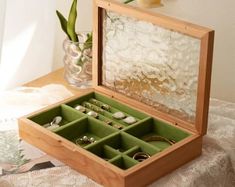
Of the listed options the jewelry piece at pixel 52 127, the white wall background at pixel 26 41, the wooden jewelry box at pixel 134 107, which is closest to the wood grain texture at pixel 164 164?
the wooden jewelry box at pixel 134 107

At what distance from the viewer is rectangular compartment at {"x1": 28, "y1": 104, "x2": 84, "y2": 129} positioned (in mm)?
1219

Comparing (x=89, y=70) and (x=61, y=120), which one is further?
(x=89, y=70)

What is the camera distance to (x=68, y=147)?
3.60ft

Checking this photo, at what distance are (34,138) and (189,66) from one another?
0.35 meters

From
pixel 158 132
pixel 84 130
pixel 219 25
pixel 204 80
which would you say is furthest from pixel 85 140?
pixel 219 25

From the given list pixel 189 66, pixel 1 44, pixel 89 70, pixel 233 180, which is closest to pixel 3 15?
pixel 1 44

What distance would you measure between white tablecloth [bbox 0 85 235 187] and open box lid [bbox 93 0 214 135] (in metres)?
0.07

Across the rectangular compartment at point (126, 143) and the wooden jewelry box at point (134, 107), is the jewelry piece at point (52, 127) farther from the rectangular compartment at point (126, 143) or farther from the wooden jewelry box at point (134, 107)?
the rectangular compartment at point (126, 143)

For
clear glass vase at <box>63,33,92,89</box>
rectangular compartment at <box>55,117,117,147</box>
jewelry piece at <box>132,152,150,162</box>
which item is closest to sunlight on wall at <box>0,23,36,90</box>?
clear glass vase at <box>63,33,92,89</box>

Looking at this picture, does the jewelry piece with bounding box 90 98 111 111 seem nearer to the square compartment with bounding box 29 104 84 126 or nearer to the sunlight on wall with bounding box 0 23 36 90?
the square compartment with bounding box 29 104 84 126

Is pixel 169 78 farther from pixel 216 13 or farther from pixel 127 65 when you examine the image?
pixel 216 13

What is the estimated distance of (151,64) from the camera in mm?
1193

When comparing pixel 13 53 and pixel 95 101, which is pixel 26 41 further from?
pixel 95 101

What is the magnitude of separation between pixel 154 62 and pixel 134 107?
Answer: 0.38 ft
